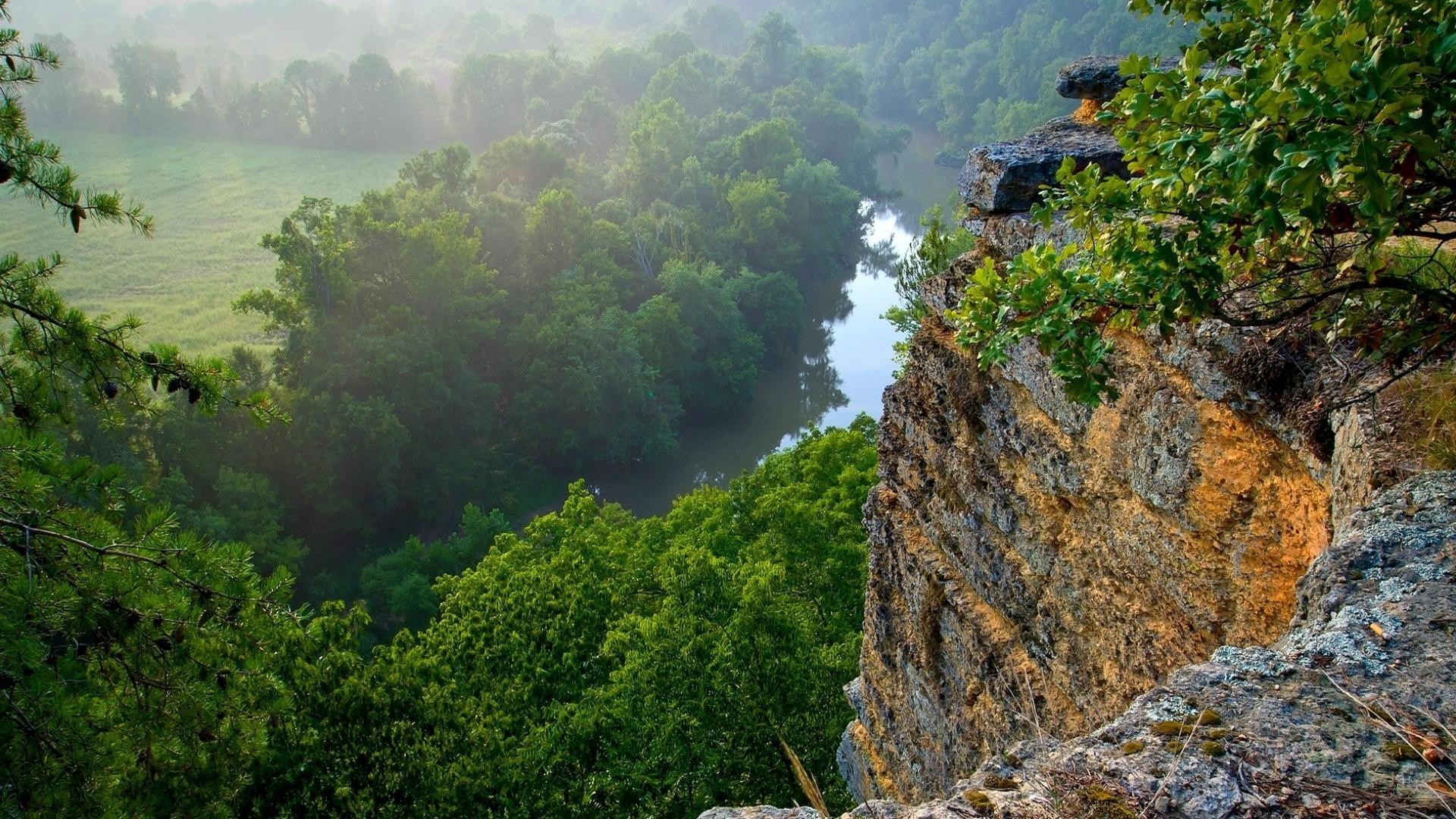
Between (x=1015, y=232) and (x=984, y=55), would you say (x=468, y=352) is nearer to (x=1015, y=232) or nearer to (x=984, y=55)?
(x=1015, y=232)

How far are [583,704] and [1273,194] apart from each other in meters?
12.7

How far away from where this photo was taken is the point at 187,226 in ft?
179

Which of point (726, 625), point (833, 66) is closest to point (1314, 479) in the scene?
point (726, 625)

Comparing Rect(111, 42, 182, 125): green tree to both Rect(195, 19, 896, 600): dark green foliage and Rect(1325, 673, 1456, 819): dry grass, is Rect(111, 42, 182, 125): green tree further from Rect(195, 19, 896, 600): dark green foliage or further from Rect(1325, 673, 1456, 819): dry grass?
Rect(1325, 673, 1456, 819): dry grass

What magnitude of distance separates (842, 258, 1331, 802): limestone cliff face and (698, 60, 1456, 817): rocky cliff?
0.02m

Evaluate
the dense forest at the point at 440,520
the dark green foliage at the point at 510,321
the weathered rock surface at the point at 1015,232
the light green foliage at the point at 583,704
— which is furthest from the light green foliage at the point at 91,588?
the dark green foliage at the point at 510,321

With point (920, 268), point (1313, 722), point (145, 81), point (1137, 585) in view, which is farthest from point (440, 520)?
point (145, 81)

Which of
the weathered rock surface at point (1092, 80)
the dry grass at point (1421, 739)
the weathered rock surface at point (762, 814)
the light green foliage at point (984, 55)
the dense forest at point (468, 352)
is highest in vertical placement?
the light green foliage at point (984, 55)

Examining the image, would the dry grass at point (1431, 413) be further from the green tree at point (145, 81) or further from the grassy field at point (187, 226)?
the green tree at point (145, 81)

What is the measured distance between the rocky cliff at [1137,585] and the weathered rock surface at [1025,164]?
27mm

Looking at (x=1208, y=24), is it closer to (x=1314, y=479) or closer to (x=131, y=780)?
A: (x=1314, y=479)

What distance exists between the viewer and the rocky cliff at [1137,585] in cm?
312

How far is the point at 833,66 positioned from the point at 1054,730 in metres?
92.6

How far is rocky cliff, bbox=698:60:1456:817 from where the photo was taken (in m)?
3.12
